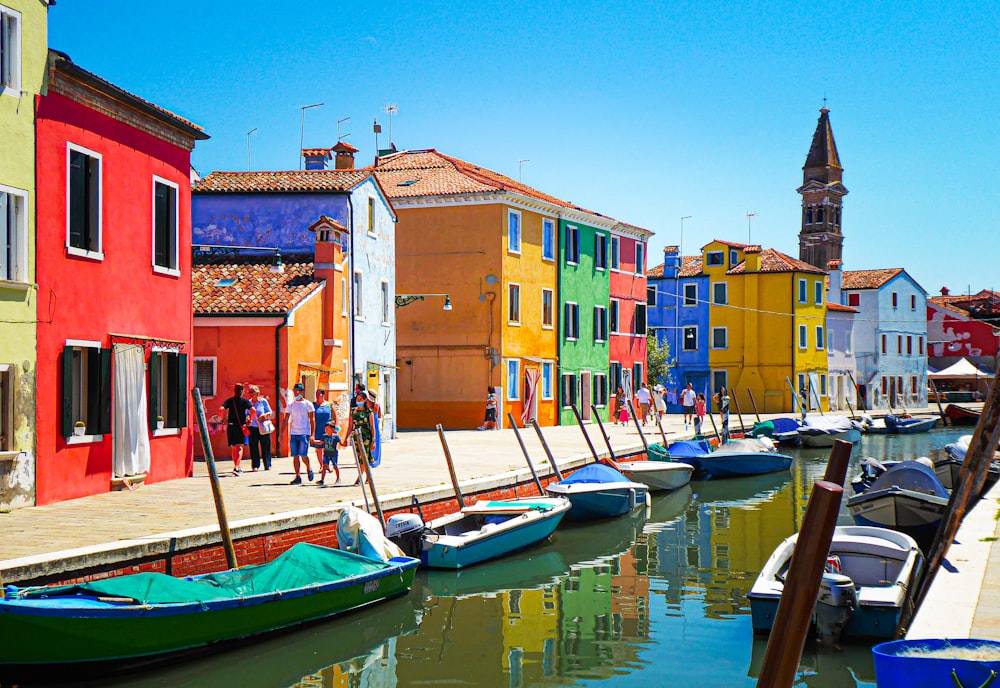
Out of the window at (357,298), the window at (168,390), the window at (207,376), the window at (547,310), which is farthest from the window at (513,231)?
the window at (168,390)

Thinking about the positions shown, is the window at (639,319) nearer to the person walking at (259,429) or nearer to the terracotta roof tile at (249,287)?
the terracotta roof tile at (249,287)

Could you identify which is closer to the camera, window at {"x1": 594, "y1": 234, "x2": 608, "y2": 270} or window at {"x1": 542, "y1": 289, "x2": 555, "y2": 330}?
window at {"x1": 542, "y1": 289, "x2": 555, "y2": 330}

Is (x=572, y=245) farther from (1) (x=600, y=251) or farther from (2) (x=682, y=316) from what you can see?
(2) (x=682, y=316)

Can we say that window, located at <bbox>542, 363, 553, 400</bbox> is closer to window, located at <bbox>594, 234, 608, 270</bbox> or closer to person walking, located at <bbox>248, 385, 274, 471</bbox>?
window, located at <bbox>594, 234, 608, 270</bbox>

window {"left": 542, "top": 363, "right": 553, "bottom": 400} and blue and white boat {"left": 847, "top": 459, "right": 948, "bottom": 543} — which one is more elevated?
window {"left": 542, "top": 363, "right": 553, "bottom": 400}

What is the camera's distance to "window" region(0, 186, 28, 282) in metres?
14.7

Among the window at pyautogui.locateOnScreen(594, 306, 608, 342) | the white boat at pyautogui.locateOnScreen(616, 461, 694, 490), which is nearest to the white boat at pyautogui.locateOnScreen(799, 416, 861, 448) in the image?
the window at pyautogui.locateOnScreen(594, 306, 608, 342)

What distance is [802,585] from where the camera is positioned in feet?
14.3

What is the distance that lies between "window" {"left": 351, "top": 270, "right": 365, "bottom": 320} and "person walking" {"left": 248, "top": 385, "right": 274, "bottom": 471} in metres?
7.48

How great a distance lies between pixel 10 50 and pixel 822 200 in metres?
66.2

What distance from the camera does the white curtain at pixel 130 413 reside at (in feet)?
55.6

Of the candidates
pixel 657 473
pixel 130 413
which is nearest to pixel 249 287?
pixel 130 413

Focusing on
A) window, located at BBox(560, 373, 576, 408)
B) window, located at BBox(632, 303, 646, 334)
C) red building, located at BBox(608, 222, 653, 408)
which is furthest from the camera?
window, located at BBox(632, 303, 646, 334)

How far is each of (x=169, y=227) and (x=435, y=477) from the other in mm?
6837
